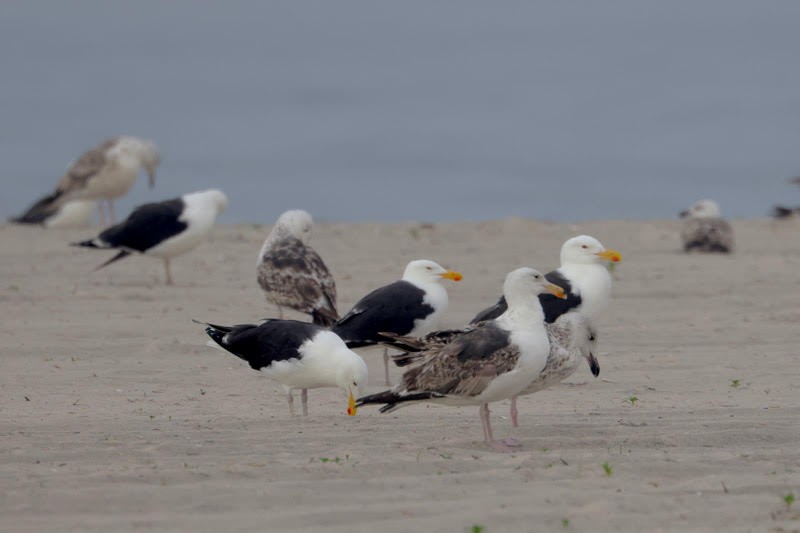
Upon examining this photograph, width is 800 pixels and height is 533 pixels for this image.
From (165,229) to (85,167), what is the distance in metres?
6.57

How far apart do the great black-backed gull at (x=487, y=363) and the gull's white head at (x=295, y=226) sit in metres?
6.63

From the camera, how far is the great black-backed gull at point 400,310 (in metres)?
11.5

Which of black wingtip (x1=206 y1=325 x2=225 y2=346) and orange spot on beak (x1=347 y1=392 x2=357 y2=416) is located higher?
black wingtip (x1=206 y1=325 x2=225 y2=346)

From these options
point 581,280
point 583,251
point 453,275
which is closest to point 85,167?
point 583,251

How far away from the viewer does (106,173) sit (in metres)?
23.8

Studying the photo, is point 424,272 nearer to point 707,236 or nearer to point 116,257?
point 116,257

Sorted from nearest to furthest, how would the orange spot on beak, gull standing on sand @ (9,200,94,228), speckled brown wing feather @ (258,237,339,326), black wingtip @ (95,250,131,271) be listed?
the orange spot on beak, speckled brown wing feather @ (258,237,339,326), black wingtip @ (95,250,131,271), gull standing on sand @ (9,200,94,228)

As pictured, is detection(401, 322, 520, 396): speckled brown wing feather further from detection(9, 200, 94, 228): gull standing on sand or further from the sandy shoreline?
detection(9, 200, 94, 228): gull standing on sand

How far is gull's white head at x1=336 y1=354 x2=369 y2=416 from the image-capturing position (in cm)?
983

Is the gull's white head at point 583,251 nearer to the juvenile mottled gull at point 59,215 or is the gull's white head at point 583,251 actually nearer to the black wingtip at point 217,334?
the black wingtip at point 217,334

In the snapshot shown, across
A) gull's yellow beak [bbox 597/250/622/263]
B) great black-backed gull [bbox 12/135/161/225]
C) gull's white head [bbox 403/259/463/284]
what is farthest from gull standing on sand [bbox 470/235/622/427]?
great black-backed gull [bbox 12/135/161/225]

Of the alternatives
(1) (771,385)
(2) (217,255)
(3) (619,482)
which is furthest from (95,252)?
(3) (619,482)

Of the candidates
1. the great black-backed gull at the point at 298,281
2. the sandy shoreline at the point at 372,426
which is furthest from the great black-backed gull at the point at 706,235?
the great black-backed gull at the point at 298,281

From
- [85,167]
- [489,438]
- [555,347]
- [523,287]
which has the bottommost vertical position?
[489,438]
